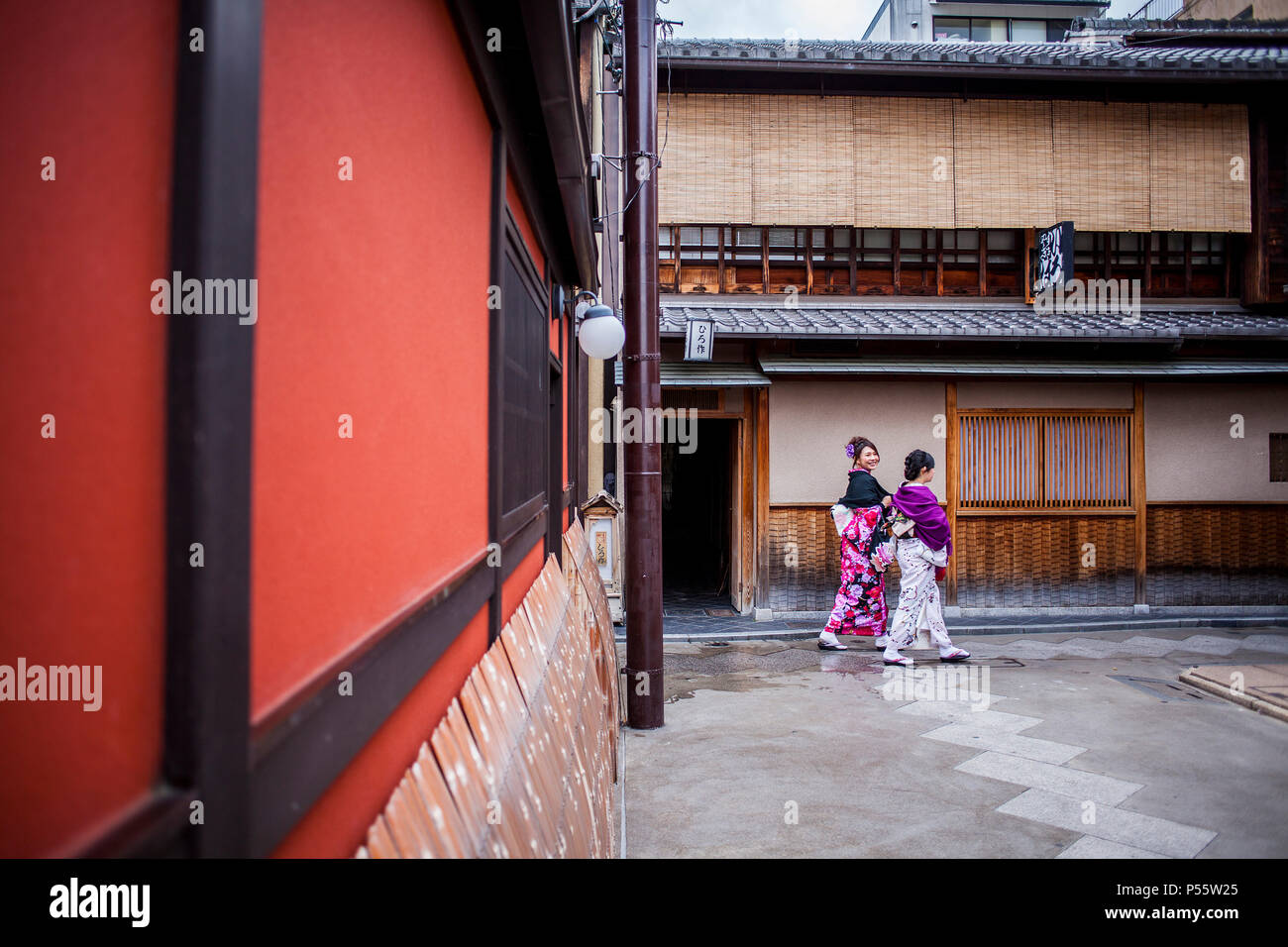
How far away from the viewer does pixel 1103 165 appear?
1082 cm

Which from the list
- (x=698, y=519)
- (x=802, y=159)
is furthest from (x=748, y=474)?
(x=698, y=519)

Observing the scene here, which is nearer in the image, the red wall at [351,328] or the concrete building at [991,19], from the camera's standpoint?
the red wall at [351,328]

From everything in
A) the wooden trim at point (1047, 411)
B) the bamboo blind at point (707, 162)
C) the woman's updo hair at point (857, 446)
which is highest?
the bamboo blind at point (707, 162)

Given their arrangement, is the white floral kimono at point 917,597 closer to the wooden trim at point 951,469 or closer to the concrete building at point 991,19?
the wooden trim at point 951,469

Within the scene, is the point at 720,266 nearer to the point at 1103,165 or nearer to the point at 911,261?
the point at 911,261

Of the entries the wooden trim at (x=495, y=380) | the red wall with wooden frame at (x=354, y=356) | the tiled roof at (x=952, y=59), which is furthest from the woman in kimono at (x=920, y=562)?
the red wall with wooden frame at (x=354, y=356)

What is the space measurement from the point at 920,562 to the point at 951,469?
2.77m

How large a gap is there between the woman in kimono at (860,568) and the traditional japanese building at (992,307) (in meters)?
1.49

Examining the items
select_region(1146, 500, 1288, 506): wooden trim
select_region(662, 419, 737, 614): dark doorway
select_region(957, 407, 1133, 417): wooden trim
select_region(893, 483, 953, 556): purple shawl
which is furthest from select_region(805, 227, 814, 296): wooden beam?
select_region(1146, 500, 1288, 506): wooden trim

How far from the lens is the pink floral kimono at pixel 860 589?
873cm

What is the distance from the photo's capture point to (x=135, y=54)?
816 millimetres

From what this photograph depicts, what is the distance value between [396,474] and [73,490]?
872 millimetres

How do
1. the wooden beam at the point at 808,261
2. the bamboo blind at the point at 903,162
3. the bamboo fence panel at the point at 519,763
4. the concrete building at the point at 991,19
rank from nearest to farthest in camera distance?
the bamboo fence panel at the point at 519,763 → the bamboo blind at the point at 903,162 → the wooden beam at the point at 808,261 → the concrete building at the point at 991,19
